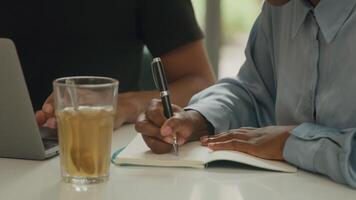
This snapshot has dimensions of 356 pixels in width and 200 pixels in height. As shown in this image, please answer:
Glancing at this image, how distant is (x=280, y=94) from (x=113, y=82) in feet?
1.30

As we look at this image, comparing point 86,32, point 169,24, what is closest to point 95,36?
point 86,32

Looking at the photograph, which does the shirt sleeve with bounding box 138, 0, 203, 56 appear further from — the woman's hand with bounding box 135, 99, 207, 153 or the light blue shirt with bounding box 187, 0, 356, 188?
the woman's hand with bounding box 135, 99, 207, 153

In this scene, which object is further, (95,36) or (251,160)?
(95,36)

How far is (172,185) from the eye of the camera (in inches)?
38.9

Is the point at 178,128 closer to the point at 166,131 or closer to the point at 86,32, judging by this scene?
the point at 166,131

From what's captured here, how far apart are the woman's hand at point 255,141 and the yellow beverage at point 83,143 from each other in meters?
0.23

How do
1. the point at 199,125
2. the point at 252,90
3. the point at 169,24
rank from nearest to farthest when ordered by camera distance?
the point at 199,125, the point at 252,90, the point at 169,24

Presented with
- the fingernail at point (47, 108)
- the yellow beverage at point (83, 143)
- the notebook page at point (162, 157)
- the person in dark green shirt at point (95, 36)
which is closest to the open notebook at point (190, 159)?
the notebook page at point (162, 157)

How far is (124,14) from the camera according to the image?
1792mm

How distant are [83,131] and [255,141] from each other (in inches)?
12.3

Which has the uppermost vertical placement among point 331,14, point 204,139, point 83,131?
point 331,14

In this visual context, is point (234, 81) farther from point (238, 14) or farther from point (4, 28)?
point (238, 14)

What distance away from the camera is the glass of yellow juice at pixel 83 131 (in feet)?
3.24

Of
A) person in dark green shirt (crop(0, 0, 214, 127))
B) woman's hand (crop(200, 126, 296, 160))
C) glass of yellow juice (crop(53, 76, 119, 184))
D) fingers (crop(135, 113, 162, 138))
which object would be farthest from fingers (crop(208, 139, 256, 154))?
person in dark green shirt (crop(0, 0, 214, 127))
